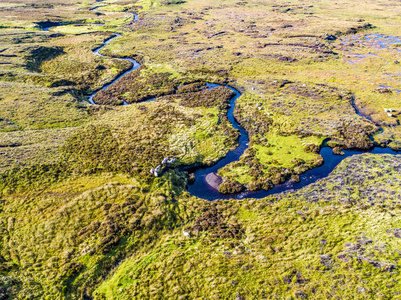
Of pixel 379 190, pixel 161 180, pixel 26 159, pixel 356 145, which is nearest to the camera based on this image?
pixel 379 190

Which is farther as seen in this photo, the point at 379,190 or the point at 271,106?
the point at 271,106

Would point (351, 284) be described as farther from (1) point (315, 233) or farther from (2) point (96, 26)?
(2) point (96, 26)

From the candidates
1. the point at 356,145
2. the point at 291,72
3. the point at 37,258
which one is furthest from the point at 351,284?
the point at 291,72

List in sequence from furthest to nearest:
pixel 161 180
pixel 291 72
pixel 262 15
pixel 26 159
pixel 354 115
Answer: pixel 262 15
pixel 291 72
pixel 354 115
pixel 26 159
pixel 161 180

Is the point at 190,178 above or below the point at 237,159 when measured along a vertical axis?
below

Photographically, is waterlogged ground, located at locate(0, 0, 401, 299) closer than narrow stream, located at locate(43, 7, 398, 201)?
Yes

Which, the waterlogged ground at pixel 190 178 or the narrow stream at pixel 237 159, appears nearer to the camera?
the waterlogged ground at pixel 190 178

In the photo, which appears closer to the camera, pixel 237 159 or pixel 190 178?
pixel 190 178

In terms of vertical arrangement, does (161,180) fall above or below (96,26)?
below
